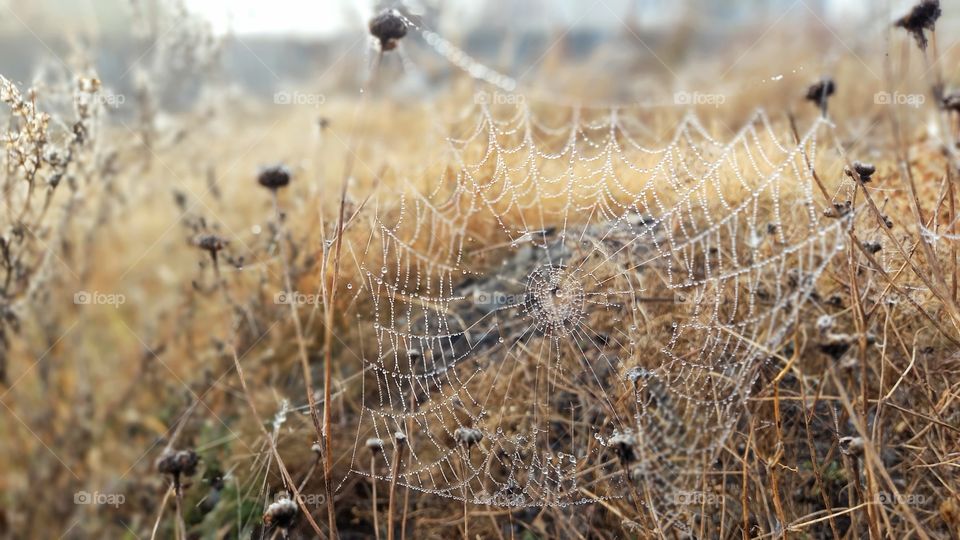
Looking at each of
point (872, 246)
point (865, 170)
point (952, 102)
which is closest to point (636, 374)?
point (872, 246)

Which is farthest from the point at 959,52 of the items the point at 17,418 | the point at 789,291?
the point at 17,418

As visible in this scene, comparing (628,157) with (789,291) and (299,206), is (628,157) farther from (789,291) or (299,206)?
(299,206)

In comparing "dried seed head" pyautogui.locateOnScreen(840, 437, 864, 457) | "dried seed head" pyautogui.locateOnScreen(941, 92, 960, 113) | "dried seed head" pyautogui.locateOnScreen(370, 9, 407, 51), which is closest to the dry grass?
"dried seed head" pyautogui.locateOnScreen(840, 437, 864, 457)

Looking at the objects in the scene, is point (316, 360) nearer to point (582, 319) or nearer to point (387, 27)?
point (582, 319)

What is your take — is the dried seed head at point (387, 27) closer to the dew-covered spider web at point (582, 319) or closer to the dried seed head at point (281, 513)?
the dew-covered spider web at point (582, 319)

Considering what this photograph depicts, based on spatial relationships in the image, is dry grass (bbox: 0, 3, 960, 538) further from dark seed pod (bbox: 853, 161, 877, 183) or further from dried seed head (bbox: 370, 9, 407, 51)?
dried seed head (bbox: 370, 9, 407, 51)

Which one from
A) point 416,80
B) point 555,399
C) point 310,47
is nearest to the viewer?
point 555,399

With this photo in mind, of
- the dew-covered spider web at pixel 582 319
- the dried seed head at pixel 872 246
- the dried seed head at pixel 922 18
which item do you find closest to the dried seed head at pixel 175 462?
the dew-covered spider web at pixel 582 319
